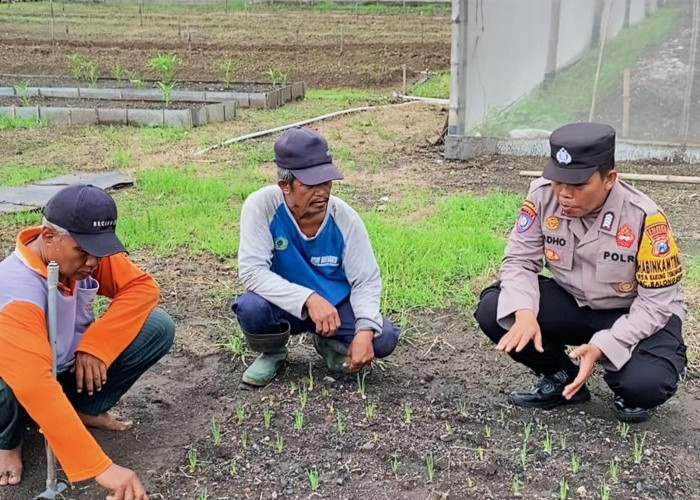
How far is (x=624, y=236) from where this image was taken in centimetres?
295

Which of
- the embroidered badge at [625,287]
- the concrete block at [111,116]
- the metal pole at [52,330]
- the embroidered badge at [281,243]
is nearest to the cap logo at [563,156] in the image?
the embroidered badge at [625,287]

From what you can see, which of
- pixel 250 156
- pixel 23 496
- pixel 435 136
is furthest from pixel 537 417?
pixel 435 136

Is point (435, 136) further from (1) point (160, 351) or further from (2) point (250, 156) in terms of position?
(1) point (160, 351)

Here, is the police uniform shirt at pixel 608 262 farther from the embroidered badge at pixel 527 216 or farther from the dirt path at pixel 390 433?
the dirt path at pixel 390 433

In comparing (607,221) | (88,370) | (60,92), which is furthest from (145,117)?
(607,221)

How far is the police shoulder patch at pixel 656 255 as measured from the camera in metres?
2.90

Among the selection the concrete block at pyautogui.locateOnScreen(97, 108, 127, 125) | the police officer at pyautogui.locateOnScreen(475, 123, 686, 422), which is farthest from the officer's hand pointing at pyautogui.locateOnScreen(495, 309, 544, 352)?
the concrete block at pyautogui.locateOnScreen(97, 108, 127, 125)

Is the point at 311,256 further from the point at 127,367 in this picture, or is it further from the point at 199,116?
the point at 199,116

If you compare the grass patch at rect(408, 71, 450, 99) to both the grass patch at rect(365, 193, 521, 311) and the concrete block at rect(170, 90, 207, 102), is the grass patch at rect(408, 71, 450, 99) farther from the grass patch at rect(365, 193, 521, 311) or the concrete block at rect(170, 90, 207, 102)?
the grass patch at rect(365, 193, 521, 311)

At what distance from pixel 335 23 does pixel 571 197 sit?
19369mm

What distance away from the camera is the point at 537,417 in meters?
3.21

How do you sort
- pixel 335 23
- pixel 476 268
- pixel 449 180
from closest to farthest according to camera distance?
1. pixel 476 268
2. pixel 449 180
3. pixel 335 23

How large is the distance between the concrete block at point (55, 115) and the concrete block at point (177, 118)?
1233 mm

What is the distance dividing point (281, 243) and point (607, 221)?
1.29m
